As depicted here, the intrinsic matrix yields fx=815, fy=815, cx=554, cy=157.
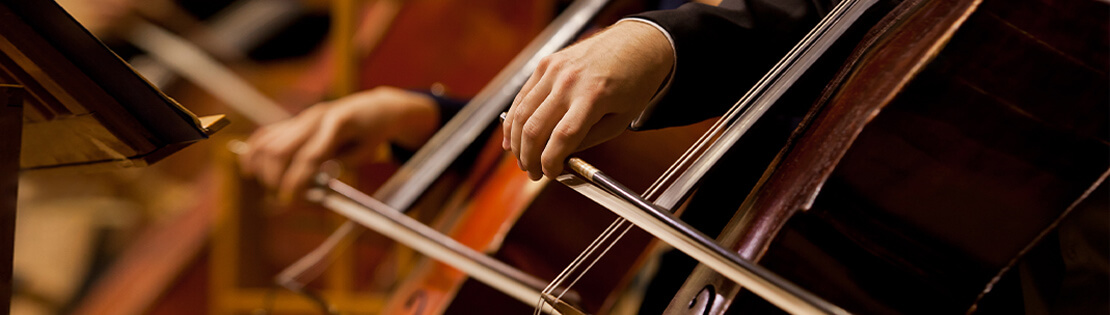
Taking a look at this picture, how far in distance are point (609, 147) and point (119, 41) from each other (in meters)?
1.66

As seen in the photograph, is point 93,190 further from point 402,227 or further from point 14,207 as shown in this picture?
point 14,207

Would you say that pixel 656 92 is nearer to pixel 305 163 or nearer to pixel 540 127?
pixel 540 127

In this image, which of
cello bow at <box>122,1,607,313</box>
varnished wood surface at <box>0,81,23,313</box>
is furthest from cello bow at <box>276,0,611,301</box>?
varnished wood surface at <box>0,81,23,313</box>

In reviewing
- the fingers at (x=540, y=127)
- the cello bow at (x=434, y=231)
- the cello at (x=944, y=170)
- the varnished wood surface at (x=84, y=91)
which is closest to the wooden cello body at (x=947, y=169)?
the cello at (x=944, y=170)

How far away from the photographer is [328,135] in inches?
37.0

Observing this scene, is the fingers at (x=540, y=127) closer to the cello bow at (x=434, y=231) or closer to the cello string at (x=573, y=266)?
the cello string at (x=573, y=266)

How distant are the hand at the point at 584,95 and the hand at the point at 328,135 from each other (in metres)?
0.54

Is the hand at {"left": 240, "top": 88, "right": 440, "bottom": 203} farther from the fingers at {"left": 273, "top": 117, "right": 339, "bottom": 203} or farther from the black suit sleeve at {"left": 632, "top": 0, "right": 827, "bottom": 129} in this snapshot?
the black suit sleeve at {"left": 632, "top": 0, "right": 827, "bottom": 129}

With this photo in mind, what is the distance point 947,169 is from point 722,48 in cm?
15

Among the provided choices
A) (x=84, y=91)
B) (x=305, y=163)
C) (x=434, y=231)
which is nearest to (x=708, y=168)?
(x=84, y=91)

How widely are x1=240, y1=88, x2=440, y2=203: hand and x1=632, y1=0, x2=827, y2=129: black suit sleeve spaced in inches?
21.4

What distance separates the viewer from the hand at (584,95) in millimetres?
399

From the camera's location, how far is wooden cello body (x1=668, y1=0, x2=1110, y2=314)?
384 mm

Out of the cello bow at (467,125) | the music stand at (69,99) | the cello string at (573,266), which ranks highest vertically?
the music stand at (69,99)
